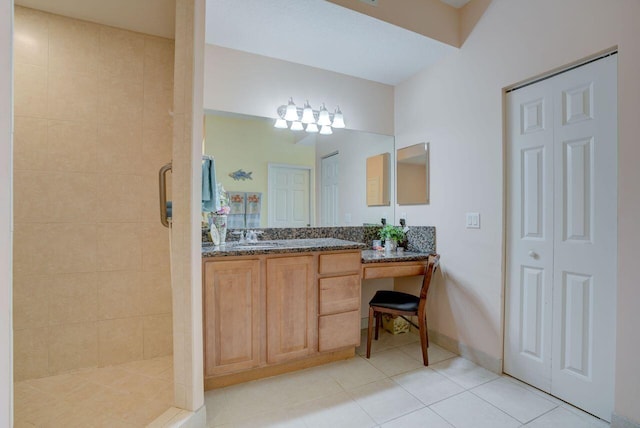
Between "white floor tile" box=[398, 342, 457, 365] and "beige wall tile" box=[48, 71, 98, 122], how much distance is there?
2938 millimetres

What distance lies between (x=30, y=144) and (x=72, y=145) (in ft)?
0.69

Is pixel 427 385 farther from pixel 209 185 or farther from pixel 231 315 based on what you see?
pixel 209 185

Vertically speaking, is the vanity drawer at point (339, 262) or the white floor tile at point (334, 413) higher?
the vanity drawer at point (339, 262)

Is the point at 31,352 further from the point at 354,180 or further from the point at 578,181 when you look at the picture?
the point at 578,181

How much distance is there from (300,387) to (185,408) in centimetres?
71

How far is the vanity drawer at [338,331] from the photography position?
207cm

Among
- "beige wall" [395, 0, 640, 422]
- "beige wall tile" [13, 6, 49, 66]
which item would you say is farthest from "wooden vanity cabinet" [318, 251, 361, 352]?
"beige wall tile" [13, 6, 49, 66]

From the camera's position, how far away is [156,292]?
2.12 m

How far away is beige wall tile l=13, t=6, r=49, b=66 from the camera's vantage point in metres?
1.77

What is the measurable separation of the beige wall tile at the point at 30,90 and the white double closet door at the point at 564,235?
312 centimetres

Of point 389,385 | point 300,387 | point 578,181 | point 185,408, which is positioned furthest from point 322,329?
point 578,181

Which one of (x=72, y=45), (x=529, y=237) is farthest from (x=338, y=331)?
(x=72, y=45)

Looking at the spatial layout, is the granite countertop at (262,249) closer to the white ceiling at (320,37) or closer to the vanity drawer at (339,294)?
the vanity drawer at (339,294)

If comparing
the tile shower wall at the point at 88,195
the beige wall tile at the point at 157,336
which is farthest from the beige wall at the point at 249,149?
the beige wall tile at the point at 157,336
